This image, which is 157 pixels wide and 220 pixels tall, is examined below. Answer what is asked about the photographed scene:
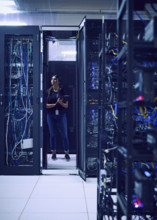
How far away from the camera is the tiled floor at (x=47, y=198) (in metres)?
2.42

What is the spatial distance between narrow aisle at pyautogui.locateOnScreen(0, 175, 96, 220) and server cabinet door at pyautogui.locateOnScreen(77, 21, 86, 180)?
234mm

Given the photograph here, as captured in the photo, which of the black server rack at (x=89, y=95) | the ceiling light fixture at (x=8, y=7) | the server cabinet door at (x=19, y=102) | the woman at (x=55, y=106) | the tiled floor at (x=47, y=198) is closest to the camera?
the tiled floor at (x=47, y=198)

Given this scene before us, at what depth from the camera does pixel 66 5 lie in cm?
586

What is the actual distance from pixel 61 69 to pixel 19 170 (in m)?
2.25

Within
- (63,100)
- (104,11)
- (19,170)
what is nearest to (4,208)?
(19,170)

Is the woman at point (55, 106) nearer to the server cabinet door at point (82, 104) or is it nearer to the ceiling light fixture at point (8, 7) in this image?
the server cabinet door at point (82, 104)

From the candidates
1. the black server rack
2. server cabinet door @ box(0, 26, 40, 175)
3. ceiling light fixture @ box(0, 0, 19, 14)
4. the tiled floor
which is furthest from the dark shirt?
ceiling light fixture @ box(0, 0, 19, 14)

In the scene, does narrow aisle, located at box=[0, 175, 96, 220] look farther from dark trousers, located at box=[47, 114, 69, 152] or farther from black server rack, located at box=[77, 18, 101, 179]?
dark trousers, located at box=[47, 114, 69, 152]

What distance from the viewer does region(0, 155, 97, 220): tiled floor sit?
242 centimetres

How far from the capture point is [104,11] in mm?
6086

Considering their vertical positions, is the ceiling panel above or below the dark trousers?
above

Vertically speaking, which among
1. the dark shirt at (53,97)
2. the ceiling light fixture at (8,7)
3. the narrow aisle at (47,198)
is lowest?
the narrow aisle at (47,198)

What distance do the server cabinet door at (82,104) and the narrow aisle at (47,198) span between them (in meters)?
0.23

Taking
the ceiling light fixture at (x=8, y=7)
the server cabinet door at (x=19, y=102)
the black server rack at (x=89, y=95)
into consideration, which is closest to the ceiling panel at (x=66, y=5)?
the ceiling light fixture at (x=8, y=7)
